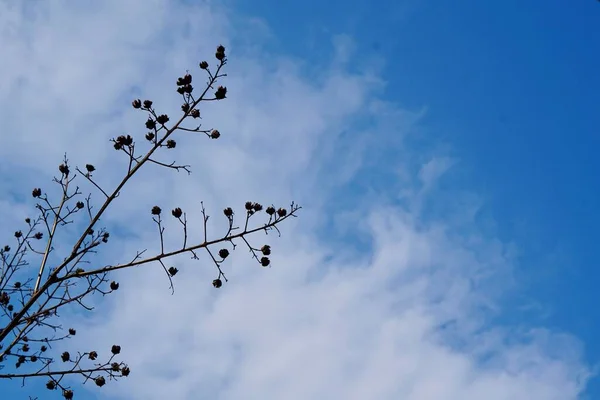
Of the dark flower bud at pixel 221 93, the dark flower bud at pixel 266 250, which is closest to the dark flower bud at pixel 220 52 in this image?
the dark flower bud at pixel 221 93

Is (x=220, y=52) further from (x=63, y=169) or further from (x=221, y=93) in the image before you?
(x=63, y=169)

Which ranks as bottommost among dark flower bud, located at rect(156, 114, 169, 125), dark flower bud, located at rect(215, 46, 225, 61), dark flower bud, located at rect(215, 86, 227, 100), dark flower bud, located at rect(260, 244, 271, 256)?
dark flower bud, located at rect(260, 244, 271, 256)

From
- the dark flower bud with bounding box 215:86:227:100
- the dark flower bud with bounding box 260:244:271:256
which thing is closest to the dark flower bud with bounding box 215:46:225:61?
the dark flower bud with bounding box 215:86:227:100

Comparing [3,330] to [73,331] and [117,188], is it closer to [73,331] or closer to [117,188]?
[73,331]

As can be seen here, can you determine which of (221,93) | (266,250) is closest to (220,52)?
(221,93)

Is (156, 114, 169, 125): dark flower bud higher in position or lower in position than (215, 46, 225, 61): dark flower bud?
lower

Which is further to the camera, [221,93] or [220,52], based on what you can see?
[220,52]

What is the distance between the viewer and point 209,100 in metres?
6.17

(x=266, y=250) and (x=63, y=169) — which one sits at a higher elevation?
(x=63, y=169)

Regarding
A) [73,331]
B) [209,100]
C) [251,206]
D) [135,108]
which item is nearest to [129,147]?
[135,108]

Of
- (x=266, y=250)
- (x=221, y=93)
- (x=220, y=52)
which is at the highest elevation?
(x=220, y=52)

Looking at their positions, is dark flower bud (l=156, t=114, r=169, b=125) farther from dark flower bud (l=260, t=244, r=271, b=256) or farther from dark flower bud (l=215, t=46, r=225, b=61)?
dark flower bud (l=260, t=244, r=271, b=256)

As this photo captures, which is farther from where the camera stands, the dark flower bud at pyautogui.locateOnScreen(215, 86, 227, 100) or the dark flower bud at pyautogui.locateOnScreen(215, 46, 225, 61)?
the dark flower bud at pyautogui.locateOnScreen(215, 46, 225, 61)

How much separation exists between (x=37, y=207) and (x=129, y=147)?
6.54 ft
